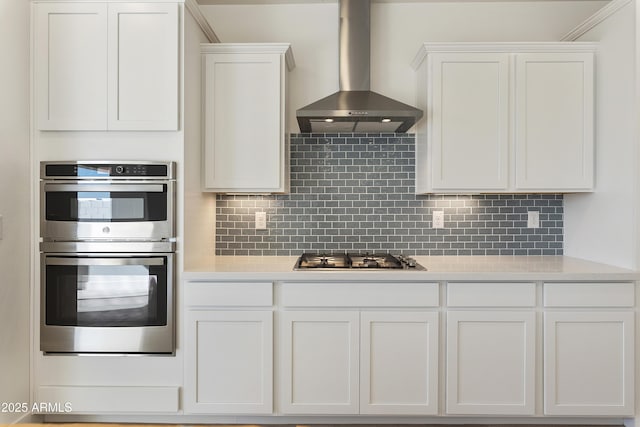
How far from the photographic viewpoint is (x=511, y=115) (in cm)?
270

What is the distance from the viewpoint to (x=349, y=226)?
313 cm

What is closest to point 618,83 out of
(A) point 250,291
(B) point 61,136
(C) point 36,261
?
(A) point 250,291

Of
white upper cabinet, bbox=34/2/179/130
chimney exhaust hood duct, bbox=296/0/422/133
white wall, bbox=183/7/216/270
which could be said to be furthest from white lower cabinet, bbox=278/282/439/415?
white upper cabinet, bbox=34/2/179/130

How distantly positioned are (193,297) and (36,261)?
2.96 feet

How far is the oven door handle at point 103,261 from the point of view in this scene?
237 centimetres

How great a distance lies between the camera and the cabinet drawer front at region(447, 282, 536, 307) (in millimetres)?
2393

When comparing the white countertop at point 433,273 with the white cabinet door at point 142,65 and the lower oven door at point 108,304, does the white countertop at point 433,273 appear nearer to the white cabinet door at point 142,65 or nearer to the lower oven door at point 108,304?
the lower oven door at point 108,304

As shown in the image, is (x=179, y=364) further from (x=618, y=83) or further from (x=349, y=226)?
(x=618, y=83)

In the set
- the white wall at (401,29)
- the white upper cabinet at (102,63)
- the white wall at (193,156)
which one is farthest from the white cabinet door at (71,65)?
the white wall at (401,29)

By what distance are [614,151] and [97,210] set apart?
119 inches

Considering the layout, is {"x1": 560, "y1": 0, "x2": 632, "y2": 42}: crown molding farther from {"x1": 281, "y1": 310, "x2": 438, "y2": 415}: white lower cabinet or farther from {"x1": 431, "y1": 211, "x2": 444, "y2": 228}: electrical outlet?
{"x1": 281, "y1": 310, "x2": 438, "y2": 415}: white lower cabinet

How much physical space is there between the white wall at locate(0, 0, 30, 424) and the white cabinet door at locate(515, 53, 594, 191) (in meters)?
2.89

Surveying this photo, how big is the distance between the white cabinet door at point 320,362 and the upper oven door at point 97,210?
0.98 m

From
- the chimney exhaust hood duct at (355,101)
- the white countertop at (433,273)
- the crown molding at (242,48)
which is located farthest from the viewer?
the crown molding at (242,48)
